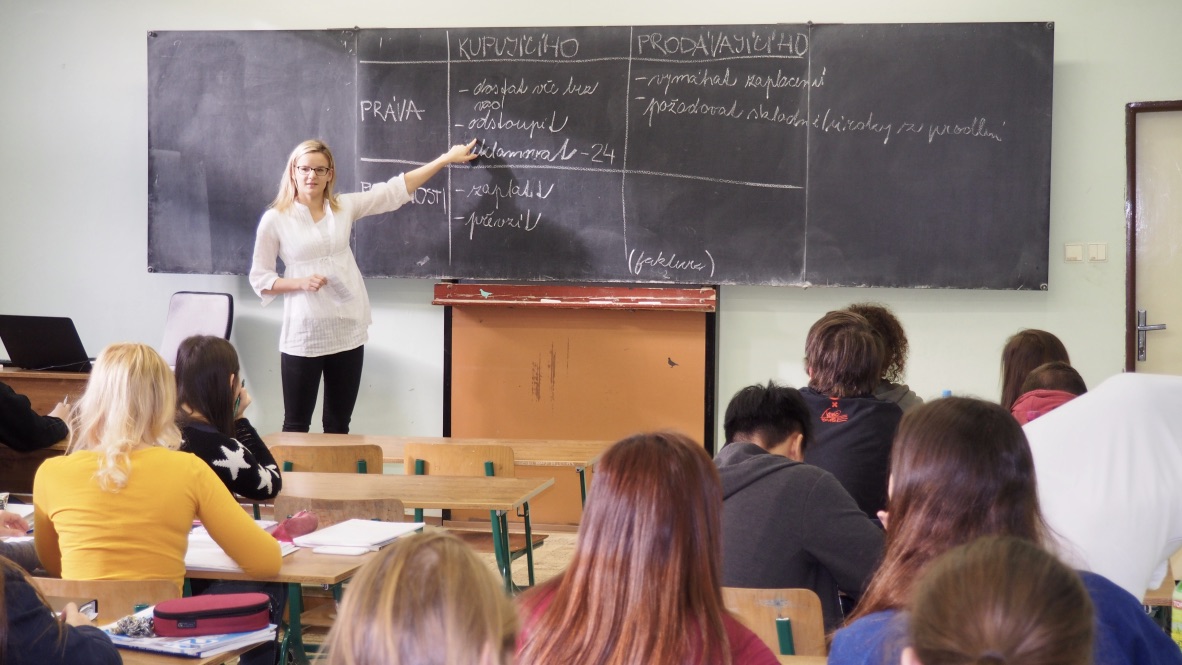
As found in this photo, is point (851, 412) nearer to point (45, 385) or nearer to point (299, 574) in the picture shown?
point (299, 574)

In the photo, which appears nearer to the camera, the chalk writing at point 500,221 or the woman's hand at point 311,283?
the woman's hand at point 311,283

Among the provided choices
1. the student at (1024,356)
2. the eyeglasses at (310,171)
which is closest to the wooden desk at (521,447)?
the eyeglasses at (310,171)

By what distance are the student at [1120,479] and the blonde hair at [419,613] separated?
1.06 metres

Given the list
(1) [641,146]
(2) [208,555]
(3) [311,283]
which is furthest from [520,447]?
(1) [641,146]

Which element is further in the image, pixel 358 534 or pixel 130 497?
pixel 358 534

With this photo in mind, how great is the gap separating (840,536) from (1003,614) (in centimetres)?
124

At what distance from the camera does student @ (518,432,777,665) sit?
4.16ft

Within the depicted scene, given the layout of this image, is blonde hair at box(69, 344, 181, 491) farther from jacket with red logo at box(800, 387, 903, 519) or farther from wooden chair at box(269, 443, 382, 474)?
jacket with red logo at box(800, 387, 903, 519)

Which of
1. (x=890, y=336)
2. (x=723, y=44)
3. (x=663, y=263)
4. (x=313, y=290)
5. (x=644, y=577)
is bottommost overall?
(x=644, y=577)

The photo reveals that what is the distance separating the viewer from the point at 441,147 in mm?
5410

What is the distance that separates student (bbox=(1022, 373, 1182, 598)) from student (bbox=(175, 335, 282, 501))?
78.2 inches

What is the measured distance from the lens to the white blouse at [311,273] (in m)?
4.83

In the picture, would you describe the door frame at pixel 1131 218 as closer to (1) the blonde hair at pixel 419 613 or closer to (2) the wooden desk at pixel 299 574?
(2) the wooden desk at pixel 299 574

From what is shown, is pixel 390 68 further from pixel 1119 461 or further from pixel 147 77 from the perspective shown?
pixel 1119 461
